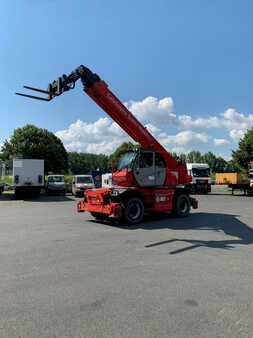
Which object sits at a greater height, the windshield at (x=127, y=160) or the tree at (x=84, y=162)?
the tree at (x=84, y=162)

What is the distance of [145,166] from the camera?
15172mm

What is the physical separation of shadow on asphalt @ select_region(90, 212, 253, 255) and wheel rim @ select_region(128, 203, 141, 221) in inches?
16.0

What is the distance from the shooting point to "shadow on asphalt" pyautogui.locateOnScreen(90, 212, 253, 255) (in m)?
9.78

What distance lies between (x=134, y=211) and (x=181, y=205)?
10.2 ft

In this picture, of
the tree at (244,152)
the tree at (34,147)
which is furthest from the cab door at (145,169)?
the tree at (34,147)

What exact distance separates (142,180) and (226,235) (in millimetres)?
4757

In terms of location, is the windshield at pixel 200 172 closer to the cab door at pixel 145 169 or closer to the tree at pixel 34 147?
the cab door at pixel 145 169

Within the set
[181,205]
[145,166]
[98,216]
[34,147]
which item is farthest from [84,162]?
[145,166]

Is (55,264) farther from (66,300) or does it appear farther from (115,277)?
(66,300)

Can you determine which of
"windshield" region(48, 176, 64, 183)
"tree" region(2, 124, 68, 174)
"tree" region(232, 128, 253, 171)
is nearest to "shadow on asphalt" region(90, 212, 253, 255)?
"windshield" region(48, 176, 64, 183)

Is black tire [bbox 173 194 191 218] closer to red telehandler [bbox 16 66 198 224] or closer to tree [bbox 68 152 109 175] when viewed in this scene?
red telehandler [bbox 16 66 198 224]

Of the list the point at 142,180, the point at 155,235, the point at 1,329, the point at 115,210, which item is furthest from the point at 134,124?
the point at 1,329

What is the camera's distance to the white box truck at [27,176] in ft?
103

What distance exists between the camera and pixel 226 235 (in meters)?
11.2
